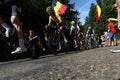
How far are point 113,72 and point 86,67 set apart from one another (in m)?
Answer: 1.37

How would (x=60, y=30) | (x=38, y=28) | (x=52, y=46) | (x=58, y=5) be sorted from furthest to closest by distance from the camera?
1. (x=38, y=28)
2. (x=58, y=5)
3. (x=52, y=46)
4. (x=60, y=30)

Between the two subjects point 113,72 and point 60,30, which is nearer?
point 113,72

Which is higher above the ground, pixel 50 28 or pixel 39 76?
pixel 50 28

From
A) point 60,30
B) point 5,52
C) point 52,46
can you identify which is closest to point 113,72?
point 60,30

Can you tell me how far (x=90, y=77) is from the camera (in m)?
7.75

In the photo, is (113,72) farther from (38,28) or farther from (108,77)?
(38,28)

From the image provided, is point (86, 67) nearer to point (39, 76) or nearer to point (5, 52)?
point (39, 76)

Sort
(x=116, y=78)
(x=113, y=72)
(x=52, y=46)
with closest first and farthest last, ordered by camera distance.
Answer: (x=116, y=78), (x=113, y=72), (x=52, y=46)

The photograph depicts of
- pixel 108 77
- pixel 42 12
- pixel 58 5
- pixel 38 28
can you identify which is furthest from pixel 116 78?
pixel 42 12

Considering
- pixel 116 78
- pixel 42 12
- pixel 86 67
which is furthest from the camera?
pixel 42 12

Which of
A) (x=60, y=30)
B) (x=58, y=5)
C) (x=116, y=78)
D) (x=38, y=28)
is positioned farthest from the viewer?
(x=38, y=28)

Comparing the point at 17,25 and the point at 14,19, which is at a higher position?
the point at 14,19

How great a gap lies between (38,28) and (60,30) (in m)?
34.9

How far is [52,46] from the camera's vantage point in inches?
682
